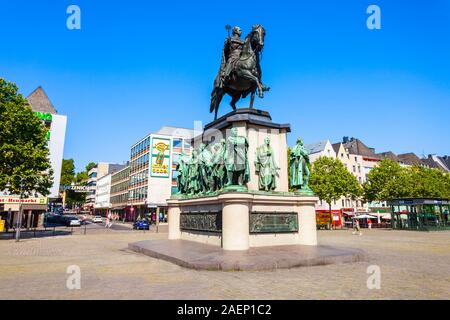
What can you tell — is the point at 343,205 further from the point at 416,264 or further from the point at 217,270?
the point at 217,270

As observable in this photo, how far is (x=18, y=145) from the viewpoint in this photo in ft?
76.9

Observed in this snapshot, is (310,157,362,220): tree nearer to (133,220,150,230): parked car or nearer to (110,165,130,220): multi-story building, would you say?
(133,220,150,230): parked car

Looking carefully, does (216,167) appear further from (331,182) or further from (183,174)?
(331,182)

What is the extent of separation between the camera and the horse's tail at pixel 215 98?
15849 mm

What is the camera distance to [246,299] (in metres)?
5.55

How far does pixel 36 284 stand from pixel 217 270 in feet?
13.6

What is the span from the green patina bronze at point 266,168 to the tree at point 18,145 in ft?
63.7

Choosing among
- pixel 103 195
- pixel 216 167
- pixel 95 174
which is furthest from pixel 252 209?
pixel 95 174

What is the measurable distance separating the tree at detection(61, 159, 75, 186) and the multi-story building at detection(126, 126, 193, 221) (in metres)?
20.7

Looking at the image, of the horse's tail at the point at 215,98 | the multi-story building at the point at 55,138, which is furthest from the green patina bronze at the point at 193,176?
the multi-story building at the point at 55,138

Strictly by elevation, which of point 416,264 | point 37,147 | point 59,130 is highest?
point 59,130

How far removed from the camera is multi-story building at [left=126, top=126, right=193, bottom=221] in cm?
6375

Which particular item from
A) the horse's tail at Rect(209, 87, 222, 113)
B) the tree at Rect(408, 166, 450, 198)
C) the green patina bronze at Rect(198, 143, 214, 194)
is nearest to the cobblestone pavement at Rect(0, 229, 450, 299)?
the green patina bronze at Rect(198, 143, 214, 194)

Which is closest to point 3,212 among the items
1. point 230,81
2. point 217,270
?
point 230,81
